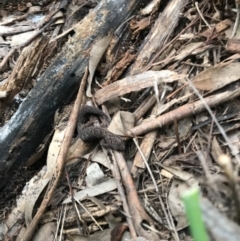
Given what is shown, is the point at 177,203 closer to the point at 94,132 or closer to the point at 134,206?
the point at 134,206

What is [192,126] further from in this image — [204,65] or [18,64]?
[18,64]

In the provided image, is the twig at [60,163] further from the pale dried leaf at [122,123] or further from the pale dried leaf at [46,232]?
the pale dried leaf at [122,123]

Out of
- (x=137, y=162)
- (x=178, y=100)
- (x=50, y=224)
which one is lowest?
(x=50, y=224)

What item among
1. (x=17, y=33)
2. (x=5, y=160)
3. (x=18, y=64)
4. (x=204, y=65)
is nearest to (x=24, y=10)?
(x=17, y=33)

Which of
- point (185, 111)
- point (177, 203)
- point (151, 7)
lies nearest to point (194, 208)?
point (177, 203)

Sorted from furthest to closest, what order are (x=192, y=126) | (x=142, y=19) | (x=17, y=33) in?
1. (x=17, y=33)
2. (x=142, y=19)
3. (x=192, y=126)

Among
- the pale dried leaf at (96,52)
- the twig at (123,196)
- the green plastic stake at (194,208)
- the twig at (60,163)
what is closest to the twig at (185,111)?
the twig at (123,196)
